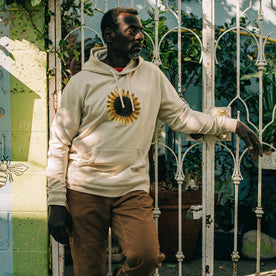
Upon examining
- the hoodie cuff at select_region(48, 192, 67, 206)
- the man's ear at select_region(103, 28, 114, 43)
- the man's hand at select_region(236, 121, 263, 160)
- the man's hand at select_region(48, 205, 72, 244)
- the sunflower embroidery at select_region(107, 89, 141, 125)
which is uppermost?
the man's ear at select_region(103, 28, 114, 43)

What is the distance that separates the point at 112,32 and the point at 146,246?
1342 millimetres

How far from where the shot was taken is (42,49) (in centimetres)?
303

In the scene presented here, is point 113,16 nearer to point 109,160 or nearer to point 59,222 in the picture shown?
point 109,160

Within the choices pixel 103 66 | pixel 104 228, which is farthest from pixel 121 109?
pixel 104 228

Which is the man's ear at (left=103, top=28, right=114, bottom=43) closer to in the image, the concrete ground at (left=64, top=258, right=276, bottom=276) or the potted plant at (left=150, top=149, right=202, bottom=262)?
the potted plant at (left=150, top=149, right=202, bottom=262)

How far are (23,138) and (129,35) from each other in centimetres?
108

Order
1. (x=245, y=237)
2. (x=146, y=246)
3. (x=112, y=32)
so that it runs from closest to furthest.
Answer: (x=146, y=246) < (x=112, y=32) < (x=245, y=237)

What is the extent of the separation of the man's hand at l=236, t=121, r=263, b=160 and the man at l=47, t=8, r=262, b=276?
64cm

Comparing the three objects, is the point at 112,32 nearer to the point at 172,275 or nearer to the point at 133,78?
the point at 133,78

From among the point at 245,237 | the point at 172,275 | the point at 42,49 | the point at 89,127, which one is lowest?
the point at 172,275

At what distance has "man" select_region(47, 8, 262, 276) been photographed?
2.60 metres

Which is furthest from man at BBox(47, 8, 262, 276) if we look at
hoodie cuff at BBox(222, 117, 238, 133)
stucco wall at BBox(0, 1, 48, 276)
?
hoodie cuff at BBox(222, 117, 238, 133)

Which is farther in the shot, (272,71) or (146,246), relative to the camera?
(272,71)

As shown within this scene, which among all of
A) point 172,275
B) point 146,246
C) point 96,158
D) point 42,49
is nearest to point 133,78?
point 96,158
